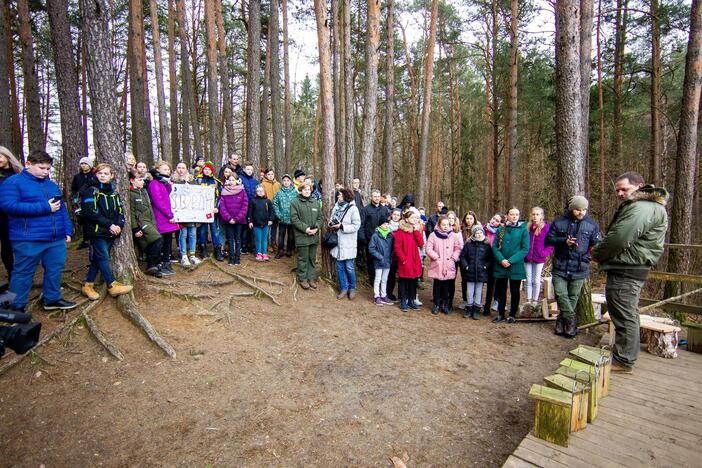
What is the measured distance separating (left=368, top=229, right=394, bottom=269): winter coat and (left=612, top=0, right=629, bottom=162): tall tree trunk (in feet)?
42.8

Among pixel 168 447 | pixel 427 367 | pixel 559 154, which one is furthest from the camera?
pixel 559 154

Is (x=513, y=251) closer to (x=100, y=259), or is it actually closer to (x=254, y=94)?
(x=100, y=259)

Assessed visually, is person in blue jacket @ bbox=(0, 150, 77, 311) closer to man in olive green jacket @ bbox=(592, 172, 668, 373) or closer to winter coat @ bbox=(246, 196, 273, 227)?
winter coat @ bbox=(246, 196, 273, 227)

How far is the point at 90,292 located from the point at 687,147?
11.7 metres

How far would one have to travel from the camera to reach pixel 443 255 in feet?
21.7

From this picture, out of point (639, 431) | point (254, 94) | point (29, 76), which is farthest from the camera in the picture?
point (29, 76)

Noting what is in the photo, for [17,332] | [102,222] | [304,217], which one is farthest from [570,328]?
[102,222]

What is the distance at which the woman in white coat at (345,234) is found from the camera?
694 centimetres

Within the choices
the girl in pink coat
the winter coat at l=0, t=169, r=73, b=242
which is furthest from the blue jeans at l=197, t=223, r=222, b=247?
the girl in pink coat

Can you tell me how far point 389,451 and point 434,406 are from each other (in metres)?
0.85

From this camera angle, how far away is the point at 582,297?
6.00m

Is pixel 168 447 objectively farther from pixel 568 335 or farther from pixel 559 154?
pixel 559 154

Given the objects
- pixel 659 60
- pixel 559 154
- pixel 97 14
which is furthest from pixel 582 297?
pixel 659 60

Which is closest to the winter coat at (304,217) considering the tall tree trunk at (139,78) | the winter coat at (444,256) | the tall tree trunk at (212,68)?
the winter coat at (444,256)
